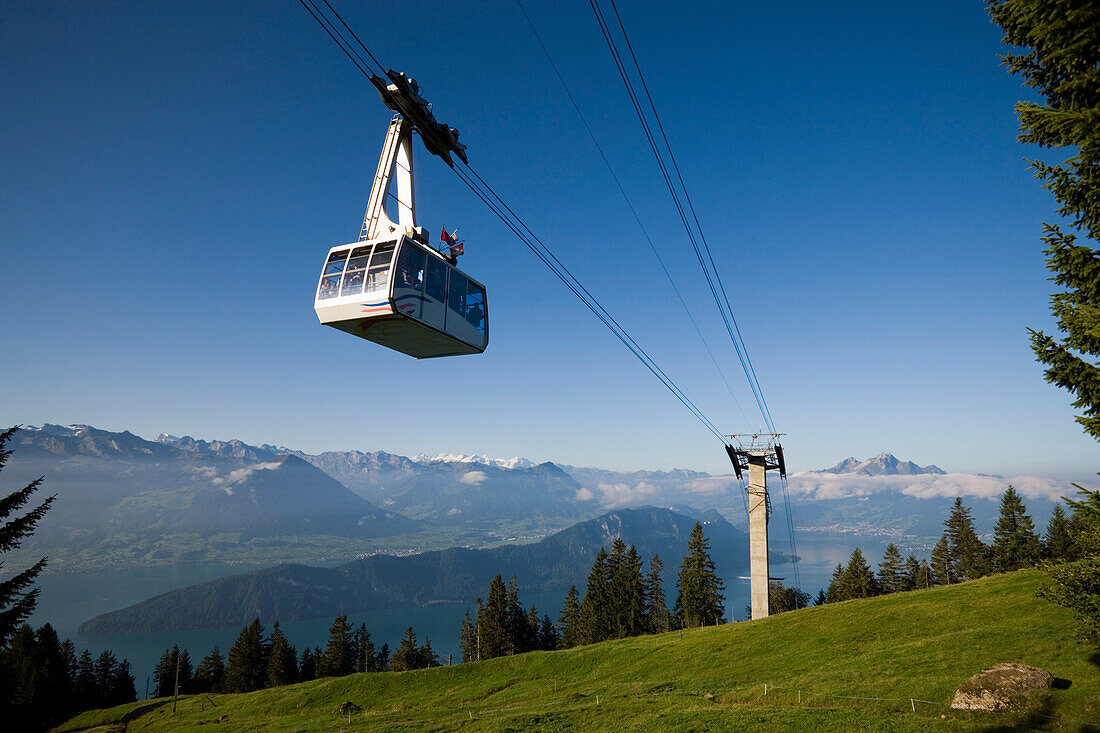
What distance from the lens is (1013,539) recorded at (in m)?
70.0

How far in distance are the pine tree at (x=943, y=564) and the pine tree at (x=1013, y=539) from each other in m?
8.24

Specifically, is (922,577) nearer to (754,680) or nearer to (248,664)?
(754,680)

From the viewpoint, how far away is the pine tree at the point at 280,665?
263ft

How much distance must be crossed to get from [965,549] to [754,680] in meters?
68.9

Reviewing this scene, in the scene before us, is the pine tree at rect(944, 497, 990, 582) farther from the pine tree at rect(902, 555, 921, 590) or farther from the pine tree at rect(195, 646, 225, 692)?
the pine tree at rect(195, 646, 225, 692)

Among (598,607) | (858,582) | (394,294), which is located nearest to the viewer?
(394,294)

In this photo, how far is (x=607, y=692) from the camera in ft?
98.3

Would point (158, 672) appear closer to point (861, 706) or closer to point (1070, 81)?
point (861, 706)

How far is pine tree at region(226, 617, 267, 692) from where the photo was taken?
81000 mm

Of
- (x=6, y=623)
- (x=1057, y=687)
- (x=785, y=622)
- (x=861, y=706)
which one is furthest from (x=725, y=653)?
(x=6, y=623)

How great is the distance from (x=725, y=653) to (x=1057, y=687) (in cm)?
1957

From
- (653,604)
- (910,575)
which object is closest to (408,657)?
(653,604)

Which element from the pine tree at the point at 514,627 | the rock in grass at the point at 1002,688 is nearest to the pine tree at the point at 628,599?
the pine tree at the point at 514,627

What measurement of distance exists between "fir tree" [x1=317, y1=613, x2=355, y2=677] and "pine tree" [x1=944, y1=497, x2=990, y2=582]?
87960 millimetres
